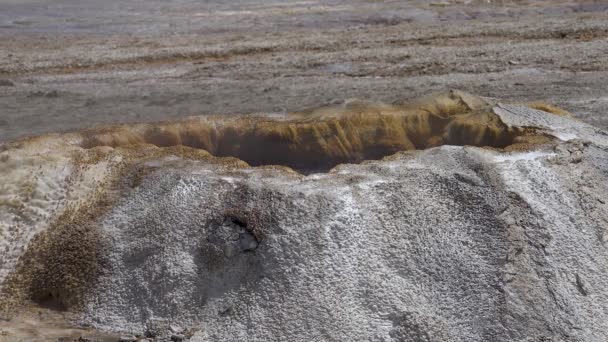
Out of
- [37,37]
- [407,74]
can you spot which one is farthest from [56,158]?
[37,37]

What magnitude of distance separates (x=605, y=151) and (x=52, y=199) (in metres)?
4.08

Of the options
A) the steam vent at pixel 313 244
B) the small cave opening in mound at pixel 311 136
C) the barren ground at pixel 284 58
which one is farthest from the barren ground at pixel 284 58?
the small cave opening in mound at pixel 311 136

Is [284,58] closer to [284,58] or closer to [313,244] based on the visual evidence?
[284,58]

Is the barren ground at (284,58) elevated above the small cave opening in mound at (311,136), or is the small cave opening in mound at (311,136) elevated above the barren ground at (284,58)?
the small cave opening in mound at (311,136)

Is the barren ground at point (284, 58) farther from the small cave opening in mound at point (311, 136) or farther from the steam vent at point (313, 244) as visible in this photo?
the steam vent at point (313, 244)

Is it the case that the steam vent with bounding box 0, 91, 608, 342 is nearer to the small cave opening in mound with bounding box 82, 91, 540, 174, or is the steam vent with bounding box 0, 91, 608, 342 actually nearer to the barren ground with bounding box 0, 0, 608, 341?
the small cave opening in mound with bounding box 82, 91, 540, 174

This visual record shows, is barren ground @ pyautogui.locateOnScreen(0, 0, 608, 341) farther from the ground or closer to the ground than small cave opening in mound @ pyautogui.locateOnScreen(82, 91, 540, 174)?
closer to the ground

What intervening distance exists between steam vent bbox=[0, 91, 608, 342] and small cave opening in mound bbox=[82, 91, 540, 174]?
41cm

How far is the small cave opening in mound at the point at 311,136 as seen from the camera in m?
5.77

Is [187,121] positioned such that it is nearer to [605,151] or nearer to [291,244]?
[291,244]

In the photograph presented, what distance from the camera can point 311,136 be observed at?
5785 millimetres

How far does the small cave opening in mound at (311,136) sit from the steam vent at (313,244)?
1.34 feet

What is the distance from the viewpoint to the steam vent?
4.14 metres

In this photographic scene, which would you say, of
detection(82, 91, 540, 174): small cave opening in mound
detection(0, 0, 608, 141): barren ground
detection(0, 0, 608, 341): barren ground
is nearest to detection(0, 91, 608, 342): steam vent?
detection(82, 91, 540, 174): small cave opening in mound
